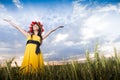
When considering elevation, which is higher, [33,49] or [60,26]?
[60,26]

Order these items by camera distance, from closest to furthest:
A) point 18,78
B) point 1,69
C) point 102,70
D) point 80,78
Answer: point 102,70 < point 80,78 < point 18,78 < point 1,69

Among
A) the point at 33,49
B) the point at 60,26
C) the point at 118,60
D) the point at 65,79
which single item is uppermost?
the point at 60,26

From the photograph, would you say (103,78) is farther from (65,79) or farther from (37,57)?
(37,57)

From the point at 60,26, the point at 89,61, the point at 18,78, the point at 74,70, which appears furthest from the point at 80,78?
the point at 60,26

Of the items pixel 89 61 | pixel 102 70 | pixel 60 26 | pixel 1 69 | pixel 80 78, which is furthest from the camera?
pixel 60 26

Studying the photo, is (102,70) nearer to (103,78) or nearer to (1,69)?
(103,78)

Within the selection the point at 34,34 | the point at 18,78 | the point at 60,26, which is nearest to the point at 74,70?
the point at 18,78

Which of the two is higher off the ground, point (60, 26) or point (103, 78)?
point (60, 26)

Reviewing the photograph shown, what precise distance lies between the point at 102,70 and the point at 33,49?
4887 mm

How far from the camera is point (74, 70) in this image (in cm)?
222

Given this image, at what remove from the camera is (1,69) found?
2691 millimetres

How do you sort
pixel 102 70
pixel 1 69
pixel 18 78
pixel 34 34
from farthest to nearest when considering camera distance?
pixel 34 34 < pixel 1 69 < pixel 18 78 < pixel 102 70

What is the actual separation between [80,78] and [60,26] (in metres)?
4.37

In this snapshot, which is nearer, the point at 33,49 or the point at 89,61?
the point at 89,61
